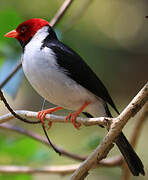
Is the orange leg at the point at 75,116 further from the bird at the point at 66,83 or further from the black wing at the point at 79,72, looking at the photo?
the black wing at the point at 79,72

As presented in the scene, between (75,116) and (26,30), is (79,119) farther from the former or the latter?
(26,30)

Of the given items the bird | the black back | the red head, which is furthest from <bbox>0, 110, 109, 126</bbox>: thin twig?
the red head

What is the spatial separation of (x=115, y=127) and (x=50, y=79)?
936 mm

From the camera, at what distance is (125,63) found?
592 centimetres

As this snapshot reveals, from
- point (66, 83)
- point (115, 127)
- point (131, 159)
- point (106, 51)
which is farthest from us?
point (106, 51)

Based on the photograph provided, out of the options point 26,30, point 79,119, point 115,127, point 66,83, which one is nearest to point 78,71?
point 66,83

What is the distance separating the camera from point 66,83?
3.36 meters

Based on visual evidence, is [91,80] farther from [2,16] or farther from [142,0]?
[142,0]

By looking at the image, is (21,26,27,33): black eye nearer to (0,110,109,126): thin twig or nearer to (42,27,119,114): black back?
(42,27,119,114): black back

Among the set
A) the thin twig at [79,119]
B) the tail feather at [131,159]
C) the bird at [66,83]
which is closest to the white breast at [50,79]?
the bird at [66,83]

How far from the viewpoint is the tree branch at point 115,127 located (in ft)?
8.02

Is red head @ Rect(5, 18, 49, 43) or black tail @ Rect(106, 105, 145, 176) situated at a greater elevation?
red head @ Rect(5, 18, 49, 43)

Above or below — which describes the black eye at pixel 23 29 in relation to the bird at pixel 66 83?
above

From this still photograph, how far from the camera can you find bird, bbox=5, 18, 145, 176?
3.29m
